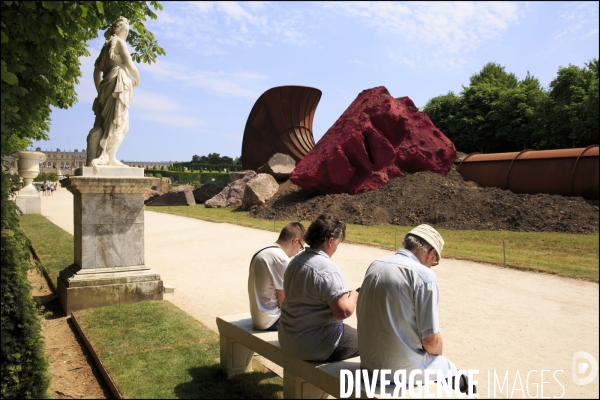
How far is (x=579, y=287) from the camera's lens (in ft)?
23.2

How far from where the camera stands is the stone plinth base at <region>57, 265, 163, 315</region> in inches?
231

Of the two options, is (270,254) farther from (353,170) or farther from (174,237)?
(353,170)

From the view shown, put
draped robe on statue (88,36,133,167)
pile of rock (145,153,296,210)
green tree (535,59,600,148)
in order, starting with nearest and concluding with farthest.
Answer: draped robe on statue (88,36,133,167) < green tree (535,59,600,148) < pile of rock (145,153,296,210)

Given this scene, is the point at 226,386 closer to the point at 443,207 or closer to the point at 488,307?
the point at 488,307

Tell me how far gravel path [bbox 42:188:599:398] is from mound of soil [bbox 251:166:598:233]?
13.9 feet

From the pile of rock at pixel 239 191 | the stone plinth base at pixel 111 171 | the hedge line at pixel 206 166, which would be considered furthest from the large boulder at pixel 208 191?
the hedge line at pixel 206 166

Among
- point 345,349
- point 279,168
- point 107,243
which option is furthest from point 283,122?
point 345,349

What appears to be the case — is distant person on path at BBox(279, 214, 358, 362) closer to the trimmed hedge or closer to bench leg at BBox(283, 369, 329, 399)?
bench leg at BBox(283, 369, 329, 399)

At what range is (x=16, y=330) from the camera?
3.22 metres

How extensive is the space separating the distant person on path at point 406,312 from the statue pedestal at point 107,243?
415 cm

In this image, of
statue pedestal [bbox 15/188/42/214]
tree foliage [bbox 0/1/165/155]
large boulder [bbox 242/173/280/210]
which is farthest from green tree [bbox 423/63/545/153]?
tree foliage [bbox 0/1/165/155]

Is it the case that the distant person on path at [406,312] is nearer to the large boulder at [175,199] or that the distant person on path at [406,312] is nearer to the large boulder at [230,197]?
the large boulder at [230,197]

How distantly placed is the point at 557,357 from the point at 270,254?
2.87 m

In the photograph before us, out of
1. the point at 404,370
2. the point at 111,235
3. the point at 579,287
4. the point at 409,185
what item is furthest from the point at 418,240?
the point at 409,185
